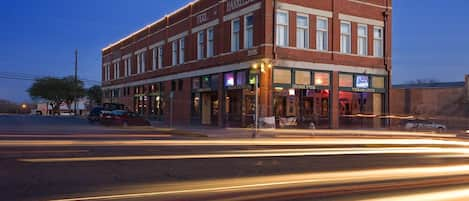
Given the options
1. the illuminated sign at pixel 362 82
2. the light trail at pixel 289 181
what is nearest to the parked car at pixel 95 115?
the illuminated sign at pixel 362 82

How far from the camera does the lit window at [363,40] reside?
36.0 meters

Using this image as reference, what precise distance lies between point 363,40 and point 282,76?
7.60m

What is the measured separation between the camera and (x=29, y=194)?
26.3 feet

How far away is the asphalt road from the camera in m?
8.37

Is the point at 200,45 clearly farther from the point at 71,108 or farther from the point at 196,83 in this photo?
the point at 71,108

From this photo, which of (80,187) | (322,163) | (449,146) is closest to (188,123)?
(449,146)

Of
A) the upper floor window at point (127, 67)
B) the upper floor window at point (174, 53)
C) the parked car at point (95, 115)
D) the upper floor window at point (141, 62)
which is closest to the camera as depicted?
the parked car at point (95, 115)

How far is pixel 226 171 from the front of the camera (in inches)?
436

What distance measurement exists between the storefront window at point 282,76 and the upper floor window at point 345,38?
4.72 metres

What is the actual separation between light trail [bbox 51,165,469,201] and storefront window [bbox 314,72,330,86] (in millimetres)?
21733

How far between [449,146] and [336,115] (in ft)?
51.4

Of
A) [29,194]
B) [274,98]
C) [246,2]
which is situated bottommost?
[29,194]

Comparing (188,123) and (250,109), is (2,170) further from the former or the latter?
(188,123)

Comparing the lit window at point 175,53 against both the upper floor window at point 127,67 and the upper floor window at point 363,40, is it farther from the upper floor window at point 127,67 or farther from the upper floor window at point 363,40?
the upper floor window at point 363,40
